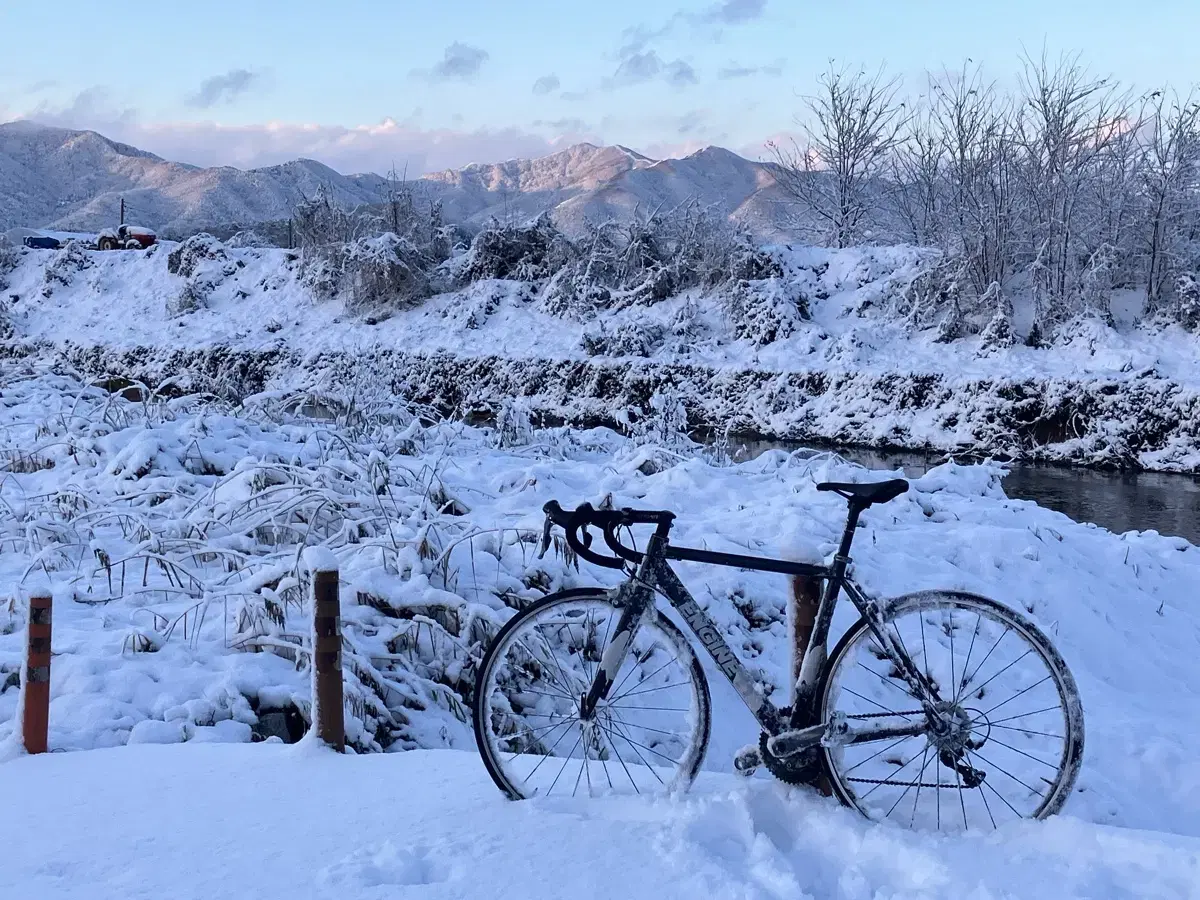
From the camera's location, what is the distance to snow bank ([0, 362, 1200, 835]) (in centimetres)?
402

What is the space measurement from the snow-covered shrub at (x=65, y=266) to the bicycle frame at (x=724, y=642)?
3009 cm

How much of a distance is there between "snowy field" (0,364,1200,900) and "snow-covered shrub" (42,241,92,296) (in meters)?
21.4

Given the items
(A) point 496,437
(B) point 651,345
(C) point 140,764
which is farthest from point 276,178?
(C) point 140,764

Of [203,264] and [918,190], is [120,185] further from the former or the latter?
[918,190]

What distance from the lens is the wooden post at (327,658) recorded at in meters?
3.28

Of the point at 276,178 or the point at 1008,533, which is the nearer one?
the point at 1008,533

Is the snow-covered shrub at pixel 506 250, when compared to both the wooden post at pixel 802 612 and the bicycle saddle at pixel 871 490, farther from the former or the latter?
the bicycle saddle at pixel 871 490

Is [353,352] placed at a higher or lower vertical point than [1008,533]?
higher

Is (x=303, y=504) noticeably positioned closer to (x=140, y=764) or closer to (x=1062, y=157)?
(x=140, y=764)

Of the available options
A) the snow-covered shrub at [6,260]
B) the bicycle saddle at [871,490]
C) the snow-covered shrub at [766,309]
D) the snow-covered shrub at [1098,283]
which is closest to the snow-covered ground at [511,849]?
the bicycle saddle at [871,490]

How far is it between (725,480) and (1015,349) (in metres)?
9.69

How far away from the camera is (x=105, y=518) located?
5984mm

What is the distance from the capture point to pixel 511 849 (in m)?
2.48

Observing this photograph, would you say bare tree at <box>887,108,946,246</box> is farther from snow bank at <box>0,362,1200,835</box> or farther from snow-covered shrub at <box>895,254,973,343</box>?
snow bank at <box>0,362,1200,835</box>
